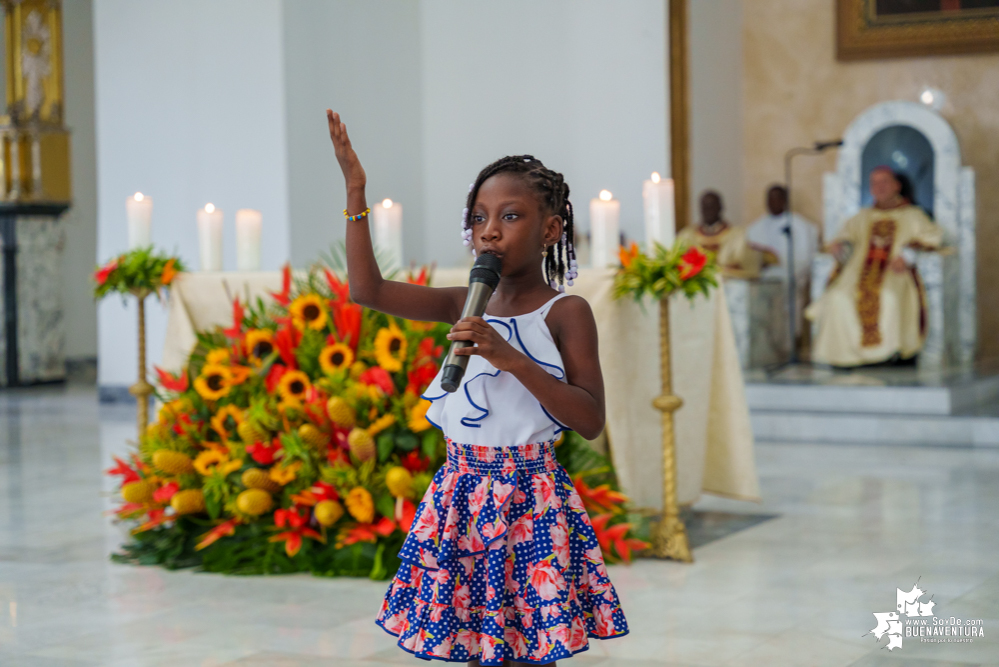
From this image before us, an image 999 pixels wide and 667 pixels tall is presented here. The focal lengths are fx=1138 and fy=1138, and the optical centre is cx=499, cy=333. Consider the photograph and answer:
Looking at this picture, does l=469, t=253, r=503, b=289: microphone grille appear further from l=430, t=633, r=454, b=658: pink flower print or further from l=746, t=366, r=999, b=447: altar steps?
l=746, t=366, r=999, b=447: altar steps

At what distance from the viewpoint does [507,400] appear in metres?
1.70

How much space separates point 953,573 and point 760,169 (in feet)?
22.4

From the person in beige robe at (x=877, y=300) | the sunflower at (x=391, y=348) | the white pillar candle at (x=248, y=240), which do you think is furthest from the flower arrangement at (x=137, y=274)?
the person in beige robe at (x=877, y=300)

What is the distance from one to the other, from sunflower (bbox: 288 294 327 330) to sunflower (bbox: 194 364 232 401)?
0.27m

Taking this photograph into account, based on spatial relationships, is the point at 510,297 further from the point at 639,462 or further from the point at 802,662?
the point at 639,462

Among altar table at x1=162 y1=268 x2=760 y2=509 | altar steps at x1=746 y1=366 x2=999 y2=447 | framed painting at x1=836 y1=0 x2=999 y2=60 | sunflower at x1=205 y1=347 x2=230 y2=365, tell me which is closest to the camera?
sunflower at x1=205 y1=347 x2=230 y2=365

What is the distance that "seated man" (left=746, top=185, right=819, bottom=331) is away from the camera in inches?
348

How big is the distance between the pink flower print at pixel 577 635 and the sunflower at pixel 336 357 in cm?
183

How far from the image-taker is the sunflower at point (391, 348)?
3.34 metres

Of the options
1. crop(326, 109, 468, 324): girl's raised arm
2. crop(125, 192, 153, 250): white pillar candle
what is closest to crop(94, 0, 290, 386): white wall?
crop(125, 192, 153, 250): white pillar candle

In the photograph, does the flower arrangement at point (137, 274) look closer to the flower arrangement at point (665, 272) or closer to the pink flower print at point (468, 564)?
the flower arrangement at point (665, 272)

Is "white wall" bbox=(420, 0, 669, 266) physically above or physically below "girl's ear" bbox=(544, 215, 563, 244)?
above

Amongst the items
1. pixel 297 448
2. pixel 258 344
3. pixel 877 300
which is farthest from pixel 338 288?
pixel 877 300

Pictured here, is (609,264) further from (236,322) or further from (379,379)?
(236,322)
